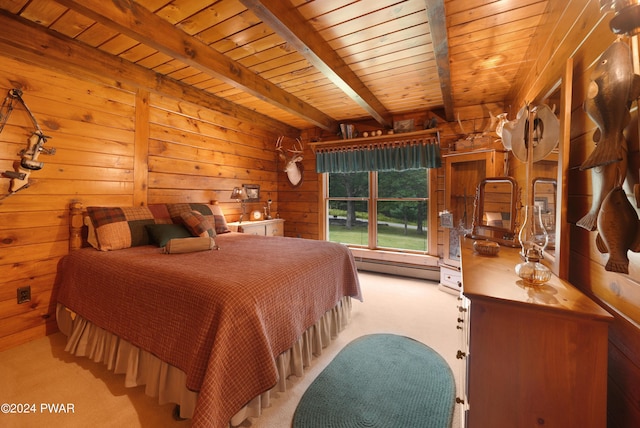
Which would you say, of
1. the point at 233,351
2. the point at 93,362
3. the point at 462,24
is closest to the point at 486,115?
the point at 462,24

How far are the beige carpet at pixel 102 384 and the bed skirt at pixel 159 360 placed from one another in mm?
66

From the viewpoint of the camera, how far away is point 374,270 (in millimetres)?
4133

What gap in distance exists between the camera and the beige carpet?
1.41 meters

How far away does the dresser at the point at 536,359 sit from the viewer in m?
0.74

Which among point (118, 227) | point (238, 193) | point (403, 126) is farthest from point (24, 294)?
point (403, 126)

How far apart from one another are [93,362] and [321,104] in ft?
11.5

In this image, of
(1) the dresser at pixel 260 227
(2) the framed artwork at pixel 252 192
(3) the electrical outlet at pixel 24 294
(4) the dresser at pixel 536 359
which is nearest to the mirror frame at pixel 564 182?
(4) the dresser at pixel 536 359

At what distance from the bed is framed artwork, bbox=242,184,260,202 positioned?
1.61 m

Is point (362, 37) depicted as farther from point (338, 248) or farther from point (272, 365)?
point (272, 365)

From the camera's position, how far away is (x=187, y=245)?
2094 millimetres

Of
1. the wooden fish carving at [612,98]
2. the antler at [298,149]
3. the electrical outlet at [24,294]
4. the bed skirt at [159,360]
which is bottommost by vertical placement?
the bed skirt at [159,360]

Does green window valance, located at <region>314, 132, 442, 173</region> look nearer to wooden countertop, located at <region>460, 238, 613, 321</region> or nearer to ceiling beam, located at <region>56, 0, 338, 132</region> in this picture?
ceiling beam, located at <region>56, 0, 338, 132</region>

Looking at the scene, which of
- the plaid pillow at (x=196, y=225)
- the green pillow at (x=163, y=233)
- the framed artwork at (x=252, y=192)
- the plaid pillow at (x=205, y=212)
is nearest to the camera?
the green pillow at (x=163, y=233)

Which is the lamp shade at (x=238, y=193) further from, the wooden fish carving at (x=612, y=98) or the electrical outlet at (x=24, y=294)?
the wooden fish carving at (x=612, y=98)
